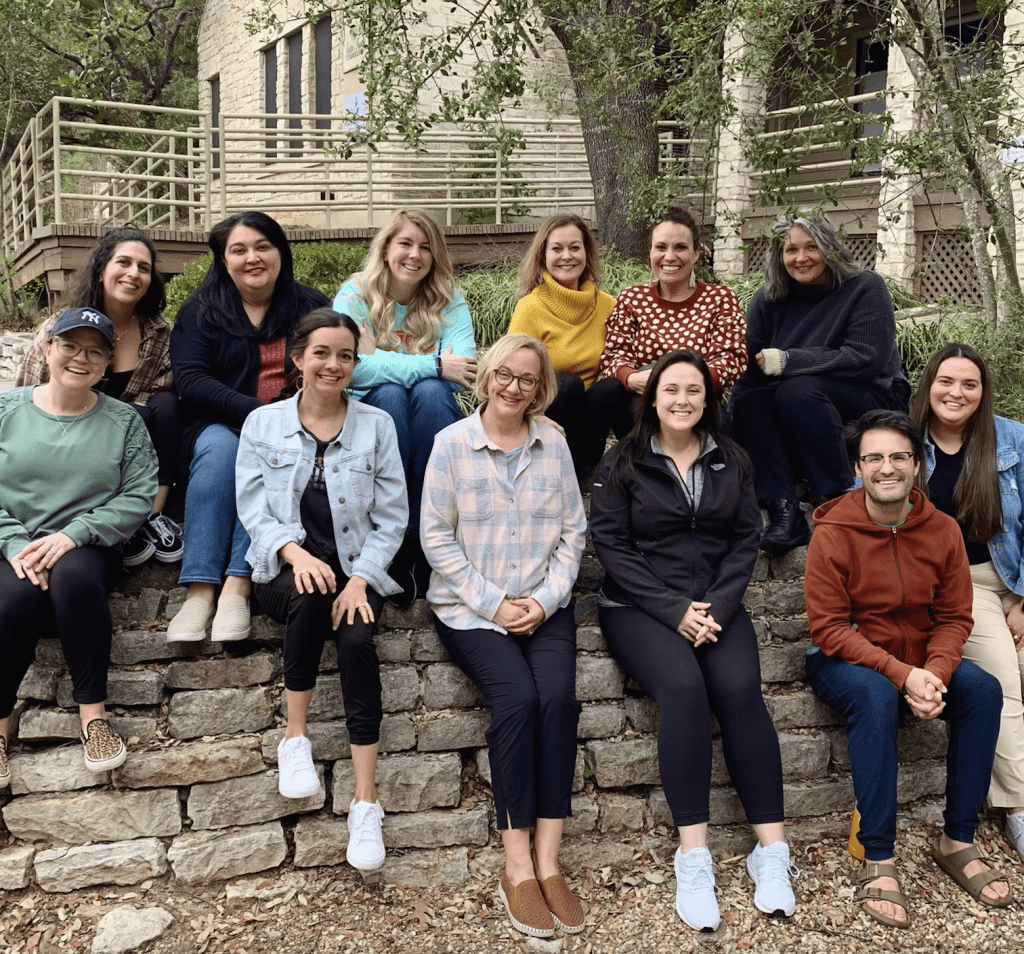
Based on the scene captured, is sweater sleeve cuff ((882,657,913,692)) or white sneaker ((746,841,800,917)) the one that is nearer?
white sneaker ((746,841,800,917))

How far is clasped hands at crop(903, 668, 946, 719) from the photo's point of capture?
309 centimetres

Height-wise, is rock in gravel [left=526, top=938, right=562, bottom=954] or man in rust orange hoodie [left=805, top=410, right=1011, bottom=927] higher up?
man in rust orange hoodie [left=805, top=410, right=1011, bottom=927]

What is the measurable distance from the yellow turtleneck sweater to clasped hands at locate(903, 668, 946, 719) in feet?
6.07

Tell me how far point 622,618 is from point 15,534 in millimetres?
2000

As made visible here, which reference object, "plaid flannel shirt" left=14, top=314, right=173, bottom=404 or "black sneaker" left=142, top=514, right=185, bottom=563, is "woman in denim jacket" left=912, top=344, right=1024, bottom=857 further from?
"plaid flannel shirt" left=14, top=314, right=173, bottom=404

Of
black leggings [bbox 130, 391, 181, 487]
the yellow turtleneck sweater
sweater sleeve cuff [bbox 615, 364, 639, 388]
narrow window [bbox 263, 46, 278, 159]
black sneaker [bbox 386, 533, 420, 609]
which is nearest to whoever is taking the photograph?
black sneaker [bbox 386, 533, 420, 609]

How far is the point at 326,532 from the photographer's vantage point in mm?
3320

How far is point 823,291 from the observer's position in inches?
169

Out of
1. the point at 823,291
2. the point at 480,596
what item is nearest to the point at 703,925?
the point at 480,596

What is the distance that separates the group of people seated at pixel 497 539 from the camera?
3037mm

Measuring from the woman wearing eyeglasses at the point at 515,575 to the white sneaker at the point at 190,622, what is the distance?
0.79 meters

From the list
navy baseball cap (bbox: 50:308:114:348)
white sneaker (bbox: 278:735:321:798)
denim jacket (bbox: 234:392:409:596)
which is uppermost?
navy baseball cap (bbox: 50:308:114:348)

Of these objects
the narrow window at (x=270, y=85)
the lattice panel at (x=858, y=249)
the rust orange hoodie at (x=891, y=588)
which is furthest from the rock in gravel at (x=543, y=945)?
the narrow window at (x=270, y=85)

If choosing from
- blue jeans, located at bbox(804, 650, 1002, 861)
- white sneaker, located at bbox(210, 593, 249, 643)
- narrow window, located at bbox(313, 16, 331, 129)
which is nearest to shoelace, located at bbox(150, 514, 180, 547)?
white sneaker, located at bbox(210, 593, 249, 643)
